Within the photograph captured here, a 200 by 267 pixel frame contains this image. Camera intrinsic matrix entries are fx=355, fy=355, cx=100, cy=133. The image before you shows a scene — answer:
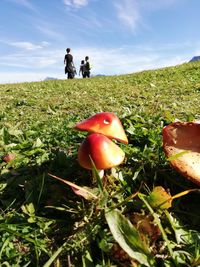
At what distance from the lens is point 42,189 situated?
393cm

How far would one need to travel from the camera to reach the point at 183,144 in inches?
157

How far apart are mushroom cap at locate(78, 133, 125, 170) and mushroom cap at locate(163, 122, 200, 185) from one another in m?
0.68

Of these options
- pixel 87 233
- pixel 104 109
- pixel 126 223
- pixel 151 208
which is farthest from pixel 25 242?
pixel 104 109

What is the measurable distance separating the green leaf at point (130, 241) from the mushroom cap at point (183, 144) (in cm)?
96

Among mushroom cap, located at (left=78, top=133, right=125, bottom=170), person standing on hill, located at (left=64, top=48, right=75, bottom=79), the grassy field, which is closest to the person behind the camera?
the grassy field

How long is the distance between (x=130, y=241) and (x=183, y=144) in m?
1.44

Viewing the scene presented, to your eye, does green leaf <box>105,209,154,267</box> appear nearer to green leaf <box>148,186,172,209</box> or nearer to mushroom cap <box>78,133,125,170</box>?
green leaf <box>148,186,172,209</box>

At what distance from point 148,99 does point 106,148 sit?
6239 mm

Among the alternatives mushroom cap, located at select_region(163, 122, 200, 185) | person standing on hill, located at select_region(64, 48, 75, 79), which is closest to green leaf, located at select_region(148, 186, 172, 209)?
mushroom cap, located at select_region(163, 122, 200, 185)

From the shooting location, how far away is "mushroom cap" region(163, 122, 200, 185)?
3.73 m

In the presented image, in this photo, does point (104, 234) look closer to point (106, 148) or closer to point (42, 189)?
point (106, 148)

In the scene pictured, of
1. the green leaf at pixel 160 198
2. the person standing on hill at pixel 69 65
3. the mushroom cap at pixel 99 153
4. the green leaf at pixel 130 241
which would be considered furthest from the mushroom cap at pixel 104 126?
the person standing on hill at pixel 69 65

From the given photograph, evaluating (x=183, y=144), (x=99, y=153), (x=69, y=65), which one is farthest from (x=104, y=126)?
(x=69, y=65)

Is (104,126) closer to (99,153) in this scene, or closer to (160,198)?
(99,153)
